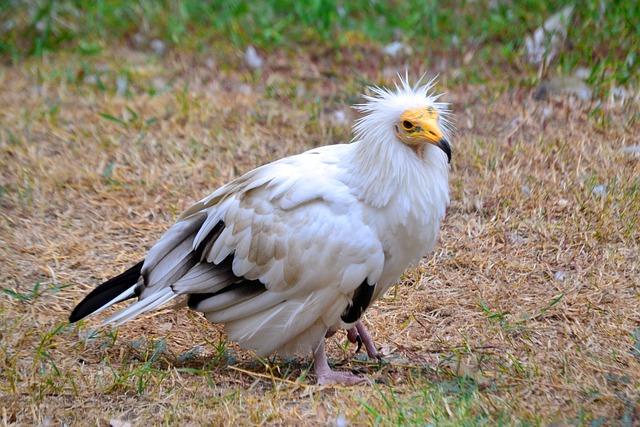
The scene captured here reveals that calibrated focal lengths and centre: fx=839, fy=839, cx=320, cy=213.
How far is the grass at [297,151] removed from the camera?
308 cm

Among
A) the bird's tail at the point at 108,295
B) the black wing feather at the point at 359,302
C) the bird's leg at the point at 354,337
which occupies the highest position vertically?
the bird's tail at the point at 108,295

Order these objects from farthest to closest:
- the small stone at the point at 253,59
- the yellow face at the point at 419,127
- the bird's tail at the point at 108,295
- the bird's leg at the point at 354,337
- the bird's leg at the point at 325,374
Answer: the small stone at the point at 253,59 < the bird's leg at the point at 354,337 < the bird's tail at the point at 108,295 < the bird's leg at the point at 325,374 < the yellow face at the point at 419,127

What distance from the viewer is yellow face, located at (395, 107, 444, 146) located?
9.82 ft

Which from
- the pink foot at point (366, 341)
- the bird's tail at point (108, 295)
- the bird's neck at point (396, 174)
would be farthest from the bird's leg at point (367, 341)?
the bird's tail at point (108, 295)

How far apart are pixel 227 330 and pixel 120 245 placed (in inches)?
46.3

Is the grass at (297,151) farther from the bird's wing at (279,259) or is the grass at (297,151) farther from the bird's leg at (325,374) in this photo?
the bird's wing at (279,259)

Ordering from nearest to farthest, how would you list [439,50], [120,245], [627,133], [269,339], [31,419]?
1. [31,419]
2. [269,339]
3. [120,245]
4. [627,133]
5. [439,50]

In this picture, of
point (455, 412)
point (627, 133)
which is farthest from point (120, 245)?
point (627, 133)

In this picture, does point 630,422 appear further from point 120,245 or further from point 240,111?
Answer: point 240,111

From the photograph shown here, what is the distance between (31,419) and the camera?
9.78 feet

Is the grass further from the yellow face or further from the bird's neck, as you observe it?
the yellow face

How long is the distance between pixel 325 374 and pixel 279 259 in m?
0.50

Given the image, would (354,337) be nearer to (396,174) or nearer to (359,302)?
(359,302)

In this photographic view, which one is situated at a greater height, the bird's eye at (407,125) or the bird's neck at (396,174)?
the bird's eye at (407,125)
